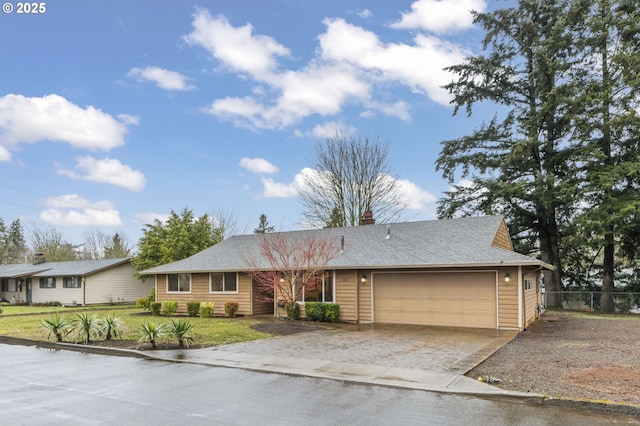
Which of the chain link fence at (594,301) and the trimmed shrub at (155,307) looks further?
the chain link fence at (594,301)

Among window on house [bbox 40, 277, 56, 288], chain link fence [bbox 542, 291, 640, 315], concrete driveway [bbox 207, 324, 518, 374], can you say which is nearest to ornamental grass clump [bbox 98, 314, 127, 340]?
concrete driveway [bbox 207, 324, 518, 374]

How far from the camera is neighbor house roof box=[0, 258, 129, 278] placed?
3056 centimetres

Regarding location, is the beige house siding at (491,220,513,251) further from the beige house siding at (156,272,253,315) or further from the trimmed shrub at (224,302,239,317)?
the trimmed shrub at (224,302,239,317)

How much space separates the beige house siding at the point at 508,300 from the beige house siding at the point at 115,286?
2644cm

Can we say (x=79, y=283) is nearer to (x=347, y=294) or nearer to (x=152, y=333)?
(x=347, y=294)

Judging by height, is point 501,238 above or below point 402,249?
above

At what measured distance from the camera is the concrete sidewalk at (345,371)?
6871 millimetres

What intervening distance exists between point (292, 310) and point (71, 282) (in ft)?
71.0

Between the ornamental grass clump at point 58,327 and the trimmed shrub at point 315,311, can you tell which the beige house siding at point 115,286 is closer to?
the ornamental grass clump at point 58,327

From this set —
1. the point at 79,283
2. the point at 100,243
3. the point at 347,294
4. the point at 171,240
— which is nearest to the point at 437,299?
the point at 347,294

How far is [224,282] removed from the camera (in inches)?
789

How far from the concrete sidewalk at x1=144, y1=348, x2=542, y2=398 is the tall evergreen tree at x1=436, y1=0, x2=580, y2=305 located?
67.2 feet

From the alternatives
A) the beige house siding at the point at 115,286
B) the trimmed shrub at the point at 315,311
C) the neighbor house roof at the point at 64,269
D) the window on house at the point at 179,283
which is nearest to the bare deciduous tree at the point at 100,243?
the neighbor house roof at the point at 64,269

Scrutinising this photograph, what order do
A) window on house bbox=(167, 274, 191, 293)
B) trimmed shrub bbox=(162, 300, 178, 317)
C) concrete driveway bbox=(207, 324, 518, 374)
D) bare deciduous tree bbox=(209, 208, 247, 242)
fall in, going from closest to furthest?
concrete driveway bbox=(207, 324, 518, 374) < trimmed shrub bbox=(162, 300, 178, 317) < window on house bbox=(167, 274, 191, 293) < bare deciduous tree bbox=(209, 208, 247, 242)
